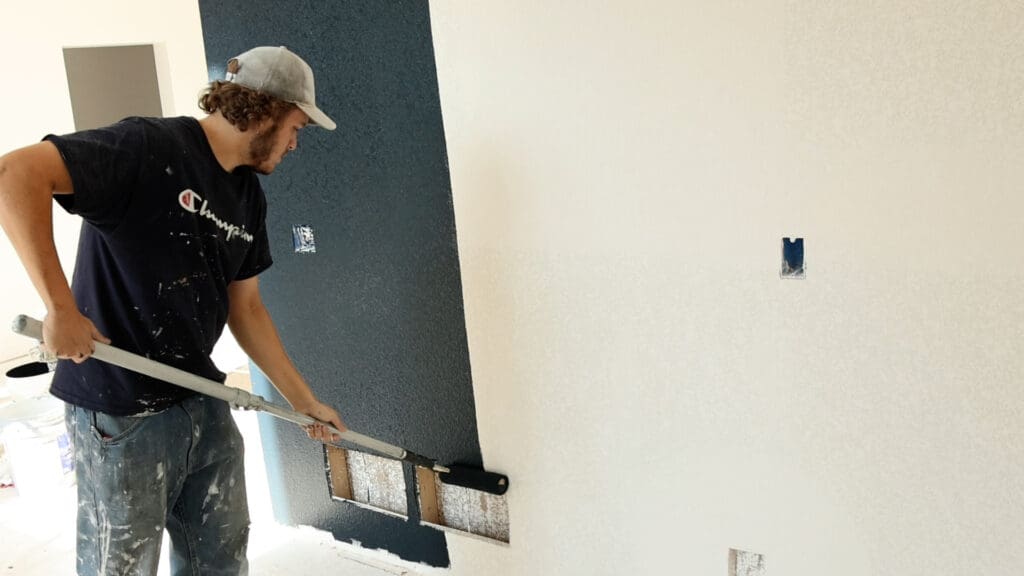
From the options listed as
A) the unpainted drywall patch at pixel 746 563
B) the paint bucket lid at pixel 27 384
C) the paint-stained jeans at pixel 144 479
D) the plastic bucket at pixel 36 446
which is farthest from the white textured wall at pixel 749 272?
the paint bucket lid at pixel 27 384

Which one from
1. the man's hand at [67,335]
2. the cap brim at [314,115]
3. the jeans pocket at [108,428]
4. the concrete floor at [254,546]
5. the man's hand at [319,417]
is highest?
the cap brim at [314,115]

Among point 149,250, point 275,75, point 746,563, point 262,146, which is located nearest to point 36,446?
point 149,250

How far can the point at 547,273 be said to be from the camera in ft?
5.52

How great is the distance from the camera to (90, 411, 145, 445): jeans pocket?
4.68ft

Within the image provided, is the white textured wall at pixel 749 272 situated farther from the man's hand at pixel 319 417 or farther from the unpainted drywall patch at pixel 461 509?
the man's hand at pixel 319 417

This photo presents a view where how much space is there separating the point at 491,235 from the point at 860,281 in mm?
781

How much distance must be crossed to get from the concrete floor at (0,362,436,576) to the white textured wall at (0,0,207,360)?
1790mm

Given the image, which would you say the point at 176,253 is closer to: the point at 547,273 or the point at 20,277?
the point at 547,273

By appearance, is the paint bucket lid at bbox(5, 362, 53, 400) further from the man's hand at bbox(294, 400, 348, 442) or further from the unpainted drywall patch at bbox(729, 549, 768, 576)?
the unpainted drywall patch at bbox(729, 549, 768, 576)

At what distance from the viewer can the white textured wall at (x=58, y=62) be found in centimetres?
400

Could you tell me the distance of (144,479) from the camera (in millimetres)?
1451

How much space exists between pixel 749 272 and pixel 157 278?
111 cm

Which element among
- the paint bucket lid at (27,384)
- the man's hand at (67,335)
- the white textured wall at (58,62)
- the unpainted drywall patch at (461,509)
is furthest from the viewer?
the white textured wall at (58,62)

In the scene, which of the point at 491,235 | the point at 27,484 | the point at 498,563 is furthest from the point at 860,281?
the point at 27,484
